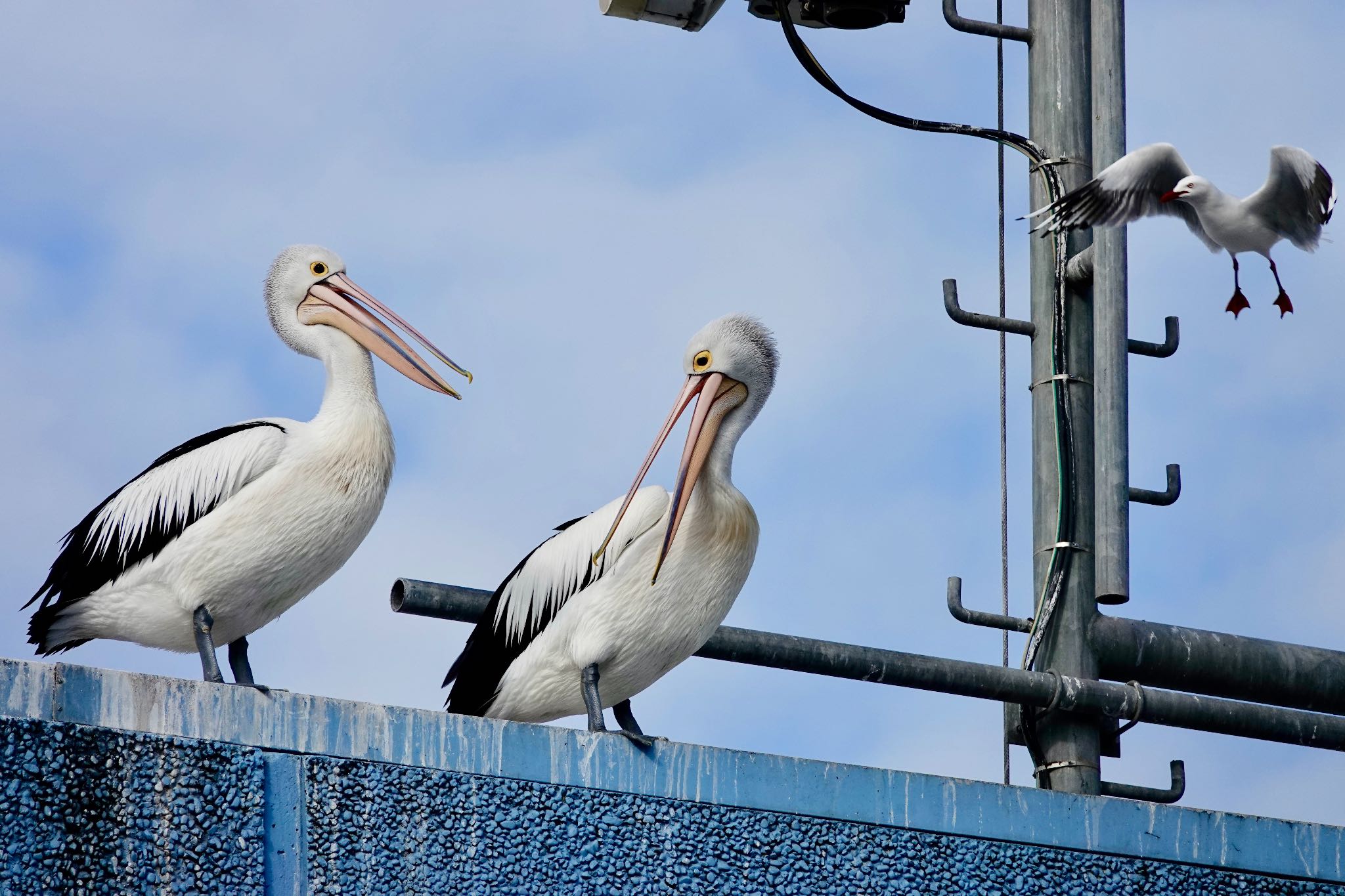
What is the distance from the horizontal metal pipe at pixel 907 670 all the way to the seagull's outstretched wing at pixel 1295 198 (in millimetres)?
2301

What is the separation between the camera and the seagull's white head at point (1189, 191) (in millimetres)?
7688

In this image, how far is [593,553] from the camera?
6273mm

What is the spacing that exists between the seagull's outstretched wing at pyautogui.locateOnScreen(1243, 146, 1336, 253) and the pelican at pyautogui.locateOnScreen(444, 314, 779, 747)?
8.03ft

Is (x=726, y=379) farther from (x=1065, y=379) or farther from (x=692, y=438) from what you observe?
(x=1065, y=379)

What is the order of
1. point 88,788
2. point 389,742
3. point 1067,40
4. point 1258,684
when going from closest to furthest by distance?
point 88,788
point 389,742
point 1258,684
point 1067,40

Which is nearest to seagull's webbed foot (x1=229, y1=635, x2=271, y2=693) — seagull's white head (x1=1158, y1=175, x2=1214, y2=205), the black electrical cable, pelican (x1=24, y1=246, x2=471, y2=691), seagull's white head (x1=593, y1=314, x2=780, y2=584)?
pelican (x1=24, y1=246, x2=471, y2=691)

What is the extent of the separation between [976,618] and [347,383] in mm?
2301

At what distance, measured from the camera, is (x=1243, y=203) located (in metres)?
7.88

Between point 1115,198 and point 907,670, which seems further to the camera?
point 1115,198

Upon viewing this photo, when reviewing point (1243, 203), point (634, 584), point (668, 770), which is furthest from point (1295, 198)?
point (668, 770)

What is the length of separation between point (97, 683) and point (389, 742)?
0.72m

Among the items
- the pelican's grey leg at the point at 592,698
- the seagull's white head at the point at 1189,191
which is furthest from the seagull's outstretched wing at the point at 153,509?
the seagull's white head at the point at 1189,191

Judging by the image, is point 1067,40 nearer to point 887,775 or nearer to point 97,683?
point 887,775

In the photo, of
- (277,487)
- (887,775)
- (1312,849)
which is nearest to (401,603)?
(277,487)
